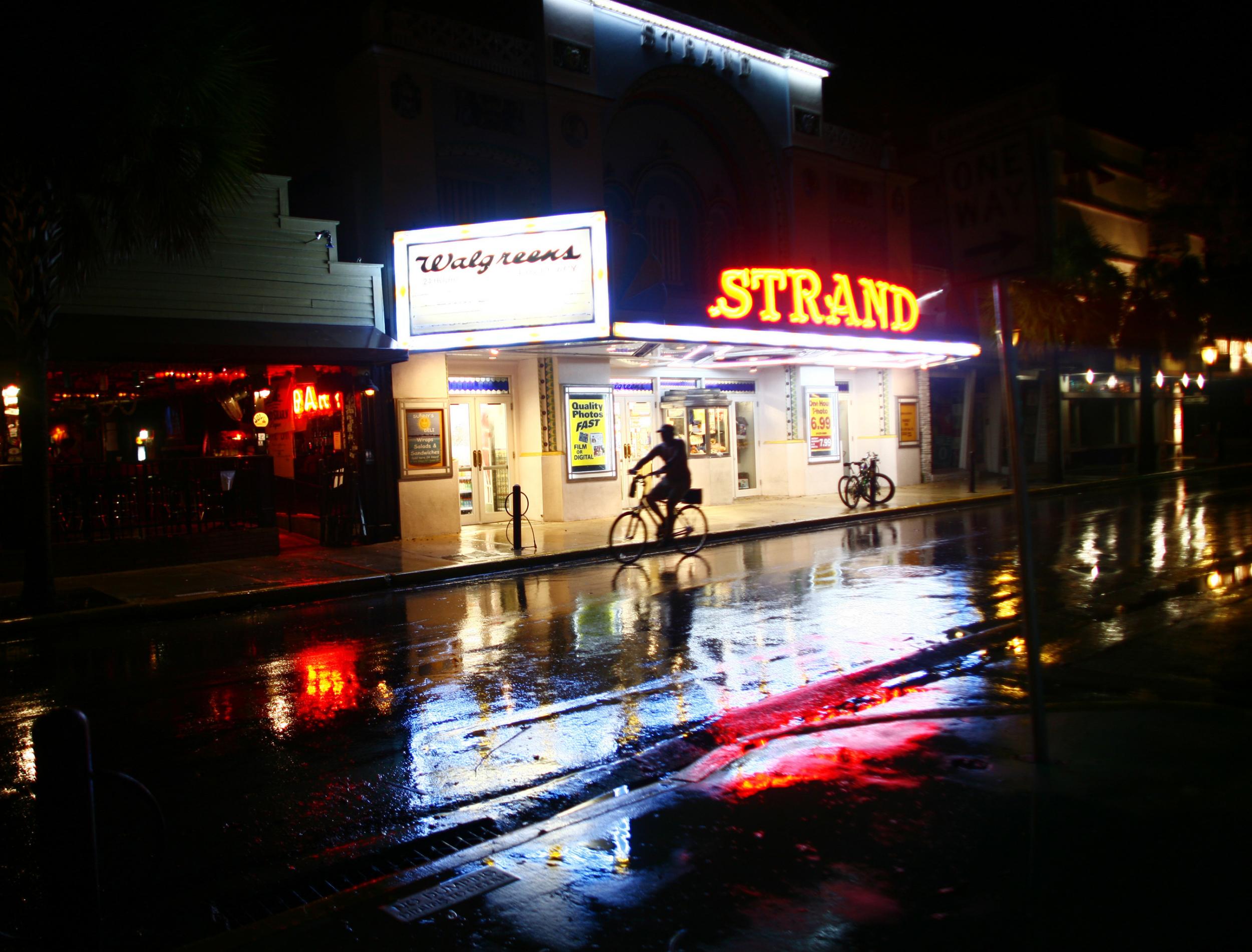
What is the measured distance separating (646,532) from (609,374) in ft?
22.1

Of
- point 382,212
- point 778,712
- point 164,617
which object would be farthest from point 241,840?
point 382,212

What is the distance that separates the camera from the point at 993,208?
499 centimetres

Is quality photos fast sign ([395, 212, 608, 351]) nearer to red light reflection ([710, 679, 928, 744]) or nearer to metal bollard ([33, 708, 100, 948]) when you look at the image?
red light reflection ([710, 679, 928, 744])

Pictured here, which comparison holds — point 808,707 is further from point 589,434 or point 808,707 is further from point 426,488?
point 589,434

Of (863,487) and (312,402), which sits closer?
(312,402)

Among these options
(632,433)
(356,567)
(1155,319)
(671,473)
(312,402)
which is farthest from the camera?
(1155,319)

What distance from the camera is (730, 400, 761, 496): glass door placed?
24375mm

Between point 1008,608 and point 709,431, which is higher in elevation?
point 709,431

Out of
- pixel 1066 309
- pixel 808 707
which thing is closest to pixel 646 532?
pixel 808 707

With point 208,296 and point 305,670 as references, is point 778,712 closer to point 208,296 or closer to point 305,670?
point 305,670

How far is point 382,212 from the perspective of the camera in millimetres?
17156

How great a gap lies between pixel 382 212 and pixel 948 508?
1396cm

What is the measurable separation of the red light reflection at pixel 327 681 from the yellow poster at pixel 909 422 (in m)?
20.9

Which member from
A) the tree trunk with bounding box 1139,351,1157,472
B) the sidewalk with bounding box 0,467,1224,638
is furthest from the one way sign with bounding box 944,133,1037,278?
the tree trunk with bounding box 1139,351,1157,472
